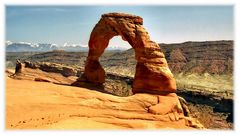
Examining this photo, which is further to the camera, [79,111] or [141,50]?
[141,50]

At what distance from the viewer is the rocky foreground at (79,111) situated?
12867mm

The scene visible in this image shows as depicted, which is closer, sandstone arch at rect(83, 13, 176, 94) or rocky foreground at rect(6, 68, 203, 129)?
rocky foreground at rect(6, 68, 203, 129)

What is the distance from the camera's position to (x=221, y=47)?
305 ft

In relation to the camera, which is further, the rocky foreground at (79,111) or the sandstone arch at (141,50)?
the sandstone arch at (141,50)

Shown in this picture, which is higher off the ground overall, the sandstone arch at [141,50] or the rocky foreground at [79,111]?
the sandstone arch at [141,50]

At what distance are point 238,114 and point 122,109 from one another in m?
4.78

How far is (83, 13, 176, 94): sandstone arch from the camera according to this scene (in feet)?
56.5

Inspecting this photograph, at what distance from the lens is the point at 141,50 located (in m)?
17.9

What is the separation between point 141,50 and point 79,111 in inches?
212

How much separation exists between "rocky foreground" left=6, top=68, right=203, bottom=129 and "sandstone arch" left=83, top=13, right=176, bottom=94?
0.76m

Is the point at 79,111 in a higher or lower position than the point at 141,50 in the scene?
lower

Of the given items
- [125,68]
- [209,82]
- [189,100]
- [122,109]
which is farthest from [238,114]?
[125,68]

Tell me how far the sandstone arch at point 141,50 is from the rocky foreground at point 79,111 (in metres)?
0.76

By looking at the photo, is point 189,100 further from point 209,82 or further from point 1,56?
point 1,56
